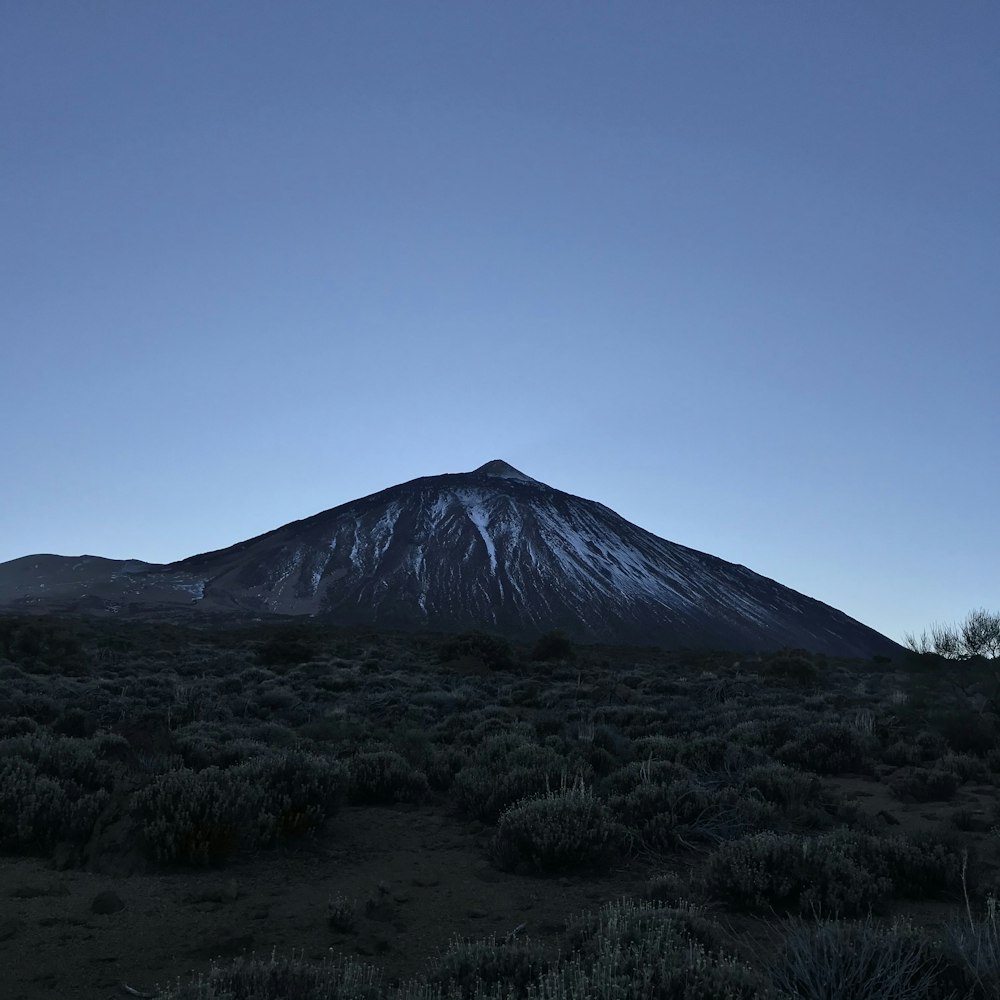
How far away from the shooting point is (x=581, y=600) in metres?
101

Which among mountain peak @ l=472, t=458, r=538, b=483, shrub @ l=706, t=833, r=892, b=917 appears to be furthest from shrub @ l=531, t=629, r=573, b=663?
mountain peak @ l=472, t=458, r=538, b=483

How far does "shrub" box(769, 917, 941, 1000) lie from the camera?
339 centimetres

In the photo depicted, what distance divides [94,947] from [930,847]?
5820 millimetres

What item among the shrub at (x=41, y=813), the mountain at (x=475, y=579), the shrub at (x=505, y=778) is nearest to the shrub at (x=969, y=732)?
the shrub at (x=505, y=778)

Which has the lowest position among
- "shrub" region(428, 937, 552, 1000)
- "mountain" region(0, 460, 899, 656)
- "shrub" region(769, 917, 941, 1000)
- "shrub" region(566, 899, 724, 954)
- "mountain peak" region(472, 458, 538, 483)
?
"shrub" region(428, 937, 552, 1000)

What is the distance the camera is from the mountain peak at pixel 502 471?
15450 centimetres

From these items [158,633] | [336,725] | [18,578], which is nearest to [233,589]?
[18,578]

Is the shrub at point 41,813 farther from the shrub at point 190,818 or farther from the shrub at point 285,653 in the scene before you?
the shrub at point 285,653

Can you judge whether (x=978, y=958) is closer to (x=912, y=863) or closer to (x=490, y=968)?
(x=490, y=968)

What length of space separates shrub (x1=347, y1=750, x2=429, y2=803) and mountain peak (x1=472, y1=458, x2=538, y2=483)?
143 meters

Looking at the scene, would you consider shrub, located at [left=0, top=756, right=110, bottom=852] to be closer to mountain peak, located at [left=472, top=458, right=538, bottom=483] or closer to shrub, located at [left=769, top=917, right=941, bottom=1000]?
shrub, located at [left=769, top=917, right=941, bottom=1000]

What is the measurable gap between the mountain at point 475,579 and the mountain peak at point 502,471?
710cm

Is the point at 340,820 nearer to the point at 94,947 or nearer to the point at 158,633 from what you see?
the point at 94,947

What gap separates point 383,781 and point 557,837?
2.81 m
